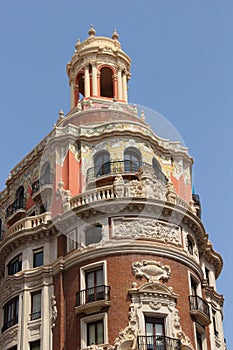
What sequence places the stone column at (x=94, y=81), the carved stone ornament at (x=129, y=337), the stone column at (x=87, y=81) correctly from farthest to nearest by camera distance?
the stone column at (x=87, y=81) → the stone column at (x=94, y=81) → the carved stone ornament at (x=129, y=337)

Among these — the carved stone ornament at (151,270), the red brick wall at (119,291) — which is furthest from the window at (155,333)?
the carved stone ornament at (151,270)

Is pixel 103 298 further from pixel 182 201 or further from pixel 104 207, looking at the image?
pixel 182 201

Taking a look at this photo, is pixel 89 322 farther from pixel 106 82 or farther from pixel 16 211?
pixel 106 82

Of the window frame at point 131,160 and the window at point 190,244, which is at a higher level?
the window frame at point 131,160

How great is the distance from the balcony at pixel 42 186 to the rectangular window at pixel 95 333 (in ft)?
36.8

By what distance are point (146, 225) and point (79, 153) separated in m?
8.49

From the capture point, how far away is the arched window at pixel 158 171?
5404 centimetres

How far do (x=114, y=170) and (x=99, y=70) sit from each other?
1339 centimetres

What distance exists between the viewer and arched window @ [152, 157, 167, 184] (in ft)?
177

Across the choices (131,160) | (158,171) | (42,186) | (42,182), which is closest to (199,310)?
(158,171)

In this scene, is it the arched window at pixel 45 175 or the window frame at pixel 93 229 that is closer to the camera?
the window frame at pixel 93 229

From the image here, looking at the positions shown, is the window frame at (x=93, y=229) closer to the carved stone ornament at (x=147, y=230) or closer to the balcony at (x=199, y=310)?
the carved stone ornament at (x=147, y=230)

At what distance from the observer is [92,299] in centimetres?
4684

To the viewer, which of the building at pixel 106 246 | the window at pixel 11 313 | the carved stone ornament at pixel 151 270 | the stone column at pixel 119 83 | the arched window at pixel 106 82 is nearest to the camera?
the building at pixel 106 246
